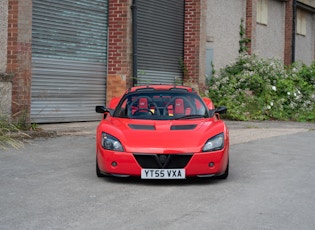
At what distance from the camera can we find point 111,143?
8.59m

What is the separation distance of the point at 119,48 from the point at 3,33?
4761 mm

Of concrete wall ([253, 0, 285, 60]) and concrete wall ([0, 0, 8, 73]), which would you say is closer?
concrete wall ([0, 0, 8, 73])

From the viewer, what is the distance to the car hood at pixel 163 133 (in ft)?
27.6

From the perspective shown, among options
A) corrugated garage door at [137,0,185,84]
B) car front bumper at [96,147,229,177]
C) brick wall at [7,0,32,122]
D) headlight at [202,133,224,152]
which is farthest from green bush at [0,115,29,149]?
corrugated garage door at [137,0,185,84]

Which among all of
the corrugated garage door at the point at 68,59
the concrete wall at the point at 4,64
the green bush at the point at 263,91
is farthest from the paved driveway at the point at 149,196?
the green bush at the point at 263,91

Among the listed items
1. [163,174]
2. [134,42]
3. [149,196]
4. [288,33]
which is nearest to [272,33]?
[288,33]

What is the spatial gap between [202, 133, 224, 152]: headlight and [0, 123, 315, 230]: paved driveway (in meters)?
0.47

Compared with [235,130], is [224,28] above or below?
above

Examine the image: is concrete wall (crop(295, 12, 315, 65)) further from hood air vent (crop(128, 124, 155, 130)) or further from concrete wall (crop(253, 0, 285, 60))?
hood air vent (crop(128, 124, 155, 130))

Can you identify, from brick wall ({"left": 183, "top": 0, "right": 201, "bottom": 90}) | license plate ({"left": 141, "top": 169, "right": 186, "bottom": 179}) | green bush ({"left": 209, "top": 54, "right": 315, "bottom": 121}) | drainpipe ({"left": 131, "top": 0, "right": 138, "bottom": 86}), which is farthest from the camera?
brick wall ({"left": 183, "top": 0, "right": 201, "bottom": 90})

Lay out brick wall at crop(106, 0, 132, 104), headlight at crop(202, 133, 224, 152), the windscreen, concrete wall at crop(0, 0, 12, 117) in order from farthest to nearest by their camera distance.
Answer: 1. brick wall at crop(106, 0, 132, 104)
2. concrete wall at crop(0, 0, 12, 117)
3. the windscreen
4. headlight at crop(202, 133, 224, 152)

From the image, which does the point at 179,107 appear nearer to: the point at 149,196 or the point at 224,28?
the point at 149,196

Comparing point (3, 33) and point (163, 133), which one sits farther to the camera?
point (3, 33)

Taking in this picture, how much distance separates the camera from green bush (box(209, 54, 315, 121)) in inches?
Answer: 836
